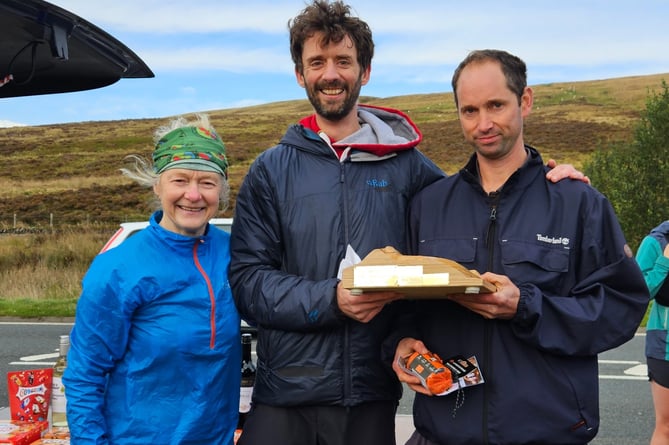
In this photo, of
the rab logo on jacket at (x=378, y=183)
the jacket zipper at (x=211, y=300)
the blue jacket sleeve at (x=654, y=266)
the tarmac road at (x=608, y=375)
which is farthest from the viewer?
the tarmac road at (x=608, y=375)

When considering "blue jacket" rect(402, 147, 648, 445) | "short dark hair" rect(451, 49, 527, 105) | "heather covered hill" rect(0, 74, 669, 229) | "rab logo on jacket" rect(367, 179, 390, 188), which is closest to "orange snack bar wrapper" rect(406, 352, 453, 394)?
"blue jacket" rect(402, 147, 648, 445)

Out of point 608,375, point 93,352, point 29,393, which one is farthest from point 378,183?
point 608,375

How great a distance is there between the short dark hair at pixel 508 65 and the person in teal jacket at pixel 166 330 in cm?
104

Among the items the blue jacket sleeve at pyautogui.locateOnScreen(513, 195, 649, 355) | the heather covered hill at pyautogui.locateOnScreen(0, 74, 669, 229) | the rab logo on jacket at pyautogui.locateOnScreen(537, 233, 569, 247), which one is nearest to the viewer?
the blue jacket sleeve at pyautogui.locateOnScreen(513, 195, 649, 355)

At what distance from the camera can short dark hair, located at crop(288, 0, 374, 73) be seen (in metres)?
2.76

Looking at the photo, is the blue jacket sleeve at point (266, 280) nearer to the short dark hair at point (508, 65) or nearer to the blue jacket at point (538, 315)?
the blue jacket at point (538, 315)

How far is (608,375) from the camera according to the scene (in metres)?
8.01

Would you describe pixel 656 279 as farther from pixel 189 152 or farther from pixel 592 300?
pixel 189 152

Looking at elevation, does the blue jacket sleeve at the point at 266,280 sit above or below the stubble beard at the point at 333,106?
below

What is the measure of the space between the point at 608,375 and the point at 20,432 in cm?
704

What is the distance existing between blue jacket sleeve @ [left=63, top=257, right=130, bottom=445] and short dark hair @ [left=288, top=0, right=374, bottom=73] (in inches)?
48.7

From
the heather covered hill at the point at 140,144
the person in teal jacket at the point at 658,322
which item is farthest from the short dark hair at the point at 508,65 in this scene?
the heather covered hill at the point at 140,144

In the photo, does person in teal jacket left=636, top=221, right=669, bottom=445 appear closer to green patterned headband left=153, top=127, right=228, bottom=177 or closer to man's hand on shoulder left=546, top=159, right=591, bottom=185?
man's hand on shoulder left=546, top=159, right=591, bottom=185

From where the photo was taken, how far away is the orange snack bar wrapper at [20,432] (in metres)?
2.58
